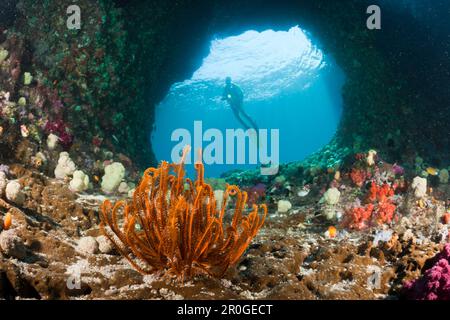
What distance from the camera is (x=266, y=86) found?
5550cm

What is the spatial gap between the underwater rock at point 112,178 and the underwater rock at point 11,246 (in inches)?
120

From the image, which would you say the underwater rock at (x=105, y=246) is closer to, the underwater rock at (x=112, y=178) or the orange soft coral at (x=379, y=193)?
the underwater rock at (x=112, y=178)

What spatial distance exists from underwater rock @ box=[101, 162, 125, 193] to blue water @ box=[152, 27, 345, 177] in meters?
2.62

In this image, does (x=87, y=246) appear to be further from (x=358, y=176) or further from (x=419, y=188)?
(x=358, y=176)

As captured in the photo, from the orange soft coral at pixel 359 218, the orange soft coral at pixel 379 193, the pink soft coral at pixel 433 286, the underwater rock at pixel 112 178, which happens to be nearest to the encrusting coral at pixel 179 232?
the pink soft coral at pixel 433 286

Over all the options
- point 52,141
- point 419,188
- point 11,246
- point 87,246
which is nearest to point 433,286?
point 87,246

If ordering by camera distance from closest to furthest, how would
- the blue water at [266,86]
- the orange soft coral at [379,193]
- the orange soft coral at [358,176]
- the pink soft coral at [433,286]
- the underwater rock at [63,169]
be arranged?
the pink soft coral at [433,286] → the underwater rock at [63,169] → the orange soft coral at [379,193] → the orange soft coral at [358,176] → the blue water at [266,86]

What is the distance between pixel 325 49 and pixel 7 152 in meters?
11.8

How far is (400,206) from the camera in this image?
587 cm

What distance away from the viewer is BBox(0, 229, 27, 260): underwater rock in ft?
10.0

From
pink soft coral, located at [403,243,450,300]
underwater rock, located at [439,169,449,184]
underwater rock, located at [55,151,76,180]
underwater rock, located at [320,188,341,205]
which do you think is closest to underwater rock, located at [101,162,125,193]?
underwater rock, located at [55,151,76,180]

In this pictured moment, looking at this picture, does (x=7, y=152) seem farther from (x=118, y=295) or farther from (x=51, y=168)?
(x=118, y=295)

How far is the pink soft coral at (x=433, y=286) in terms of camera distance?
2834 mm
